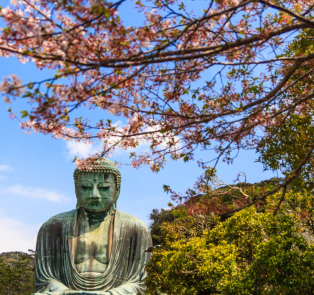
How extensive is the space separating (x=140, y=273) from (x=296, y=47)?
5685 millimetres

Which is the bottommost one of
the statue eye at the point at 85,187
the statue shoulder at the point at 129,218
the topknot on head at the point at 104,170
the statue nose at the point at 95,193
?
the statue shoulder at the point at 129,218

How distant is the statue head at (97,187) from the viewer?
26.8 feet

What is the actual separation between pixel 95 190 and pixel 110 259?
1.56 meters

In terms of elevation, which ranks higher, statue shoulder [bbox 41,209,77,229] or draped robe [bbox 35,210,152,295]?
statue shoulder [bbox 41,209,77,229]

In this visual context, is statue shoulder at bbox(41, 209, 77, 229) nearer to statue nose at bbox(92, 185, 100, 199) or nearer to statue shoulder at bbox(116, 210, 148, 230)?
statue nose at bbox(92, 185, 100, 199)

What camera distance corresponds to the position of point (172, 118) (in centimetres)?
469

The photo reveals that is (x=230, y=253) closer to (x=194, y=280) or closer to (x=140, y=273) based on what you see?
(x=194, y=280)

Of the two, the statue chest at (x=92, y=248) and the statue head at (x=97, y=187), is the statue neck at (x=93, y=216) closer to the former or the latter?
the statue chest at (x=92, y=248)

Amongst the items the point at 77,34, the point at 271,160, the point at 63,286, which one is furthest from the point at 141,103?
the point at 63,286

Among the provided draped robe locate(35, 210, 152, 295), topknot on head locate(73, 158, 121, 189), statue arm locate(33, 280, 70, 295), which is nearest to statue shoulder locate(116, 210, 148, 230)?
draped robe locate(35, 210, 152, 295)

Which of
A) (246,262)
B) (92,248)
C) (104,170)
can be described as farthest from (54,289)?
(246,262)

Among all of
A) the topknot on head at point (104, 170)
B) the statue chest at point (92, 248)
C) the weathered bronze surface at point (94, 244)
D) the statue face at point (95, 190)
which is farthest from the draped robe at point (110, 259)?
the topknot on head at point (104, 170)

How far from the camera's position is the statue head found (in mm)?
8156

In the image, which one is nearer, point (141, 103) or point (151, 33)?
point (151, 33)
